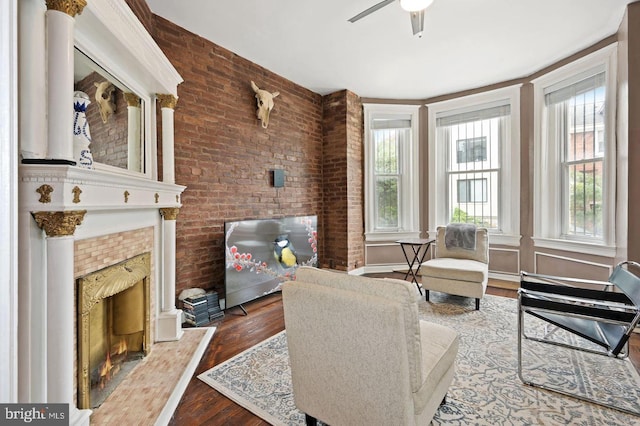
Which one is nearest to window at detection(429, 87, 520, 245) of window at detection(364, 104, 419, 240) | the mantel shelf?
window at detection(364, 104, 419, 240)

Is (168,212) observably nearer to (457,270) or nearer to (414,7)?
(414,7)

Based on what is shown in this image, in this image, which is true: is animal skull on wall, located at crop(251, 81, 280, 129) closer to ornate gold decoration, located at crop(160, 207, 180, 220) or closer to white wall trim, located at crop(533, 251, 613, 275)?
ornate gold decoration, located at crop(160, 207, 180, 220)

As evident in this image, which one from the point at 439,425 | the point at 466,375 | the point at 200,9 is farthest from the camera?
the point at 200,9

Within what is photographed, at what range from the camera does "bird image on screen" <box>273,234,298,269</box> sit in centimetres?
360

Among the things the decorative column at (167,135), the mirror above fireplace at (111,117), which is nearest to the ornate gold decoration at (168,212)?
the decorative column at (167,135)

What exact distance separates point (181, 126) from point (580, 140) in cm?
463

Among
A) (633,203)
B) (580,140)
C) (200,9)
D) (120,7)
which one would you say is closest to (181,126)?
(200,9)

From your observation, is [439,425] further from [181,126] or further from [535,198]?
[535,198]

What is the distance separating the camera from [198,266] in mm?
3039

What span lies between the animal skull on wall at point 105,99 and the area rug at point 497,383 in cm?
188

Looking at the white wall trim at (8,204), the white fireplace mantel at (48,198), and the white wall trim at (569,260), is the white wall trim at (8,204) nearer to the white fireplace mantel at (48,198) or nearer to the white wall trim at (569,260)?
the white fireplace mantel at (48,198)

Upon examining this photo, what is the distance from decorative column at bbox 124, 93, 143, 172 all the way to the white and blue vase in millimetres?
611

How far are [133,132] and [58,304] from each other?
147cm

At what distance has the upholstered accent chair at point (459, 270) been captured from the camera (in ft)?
10.6
